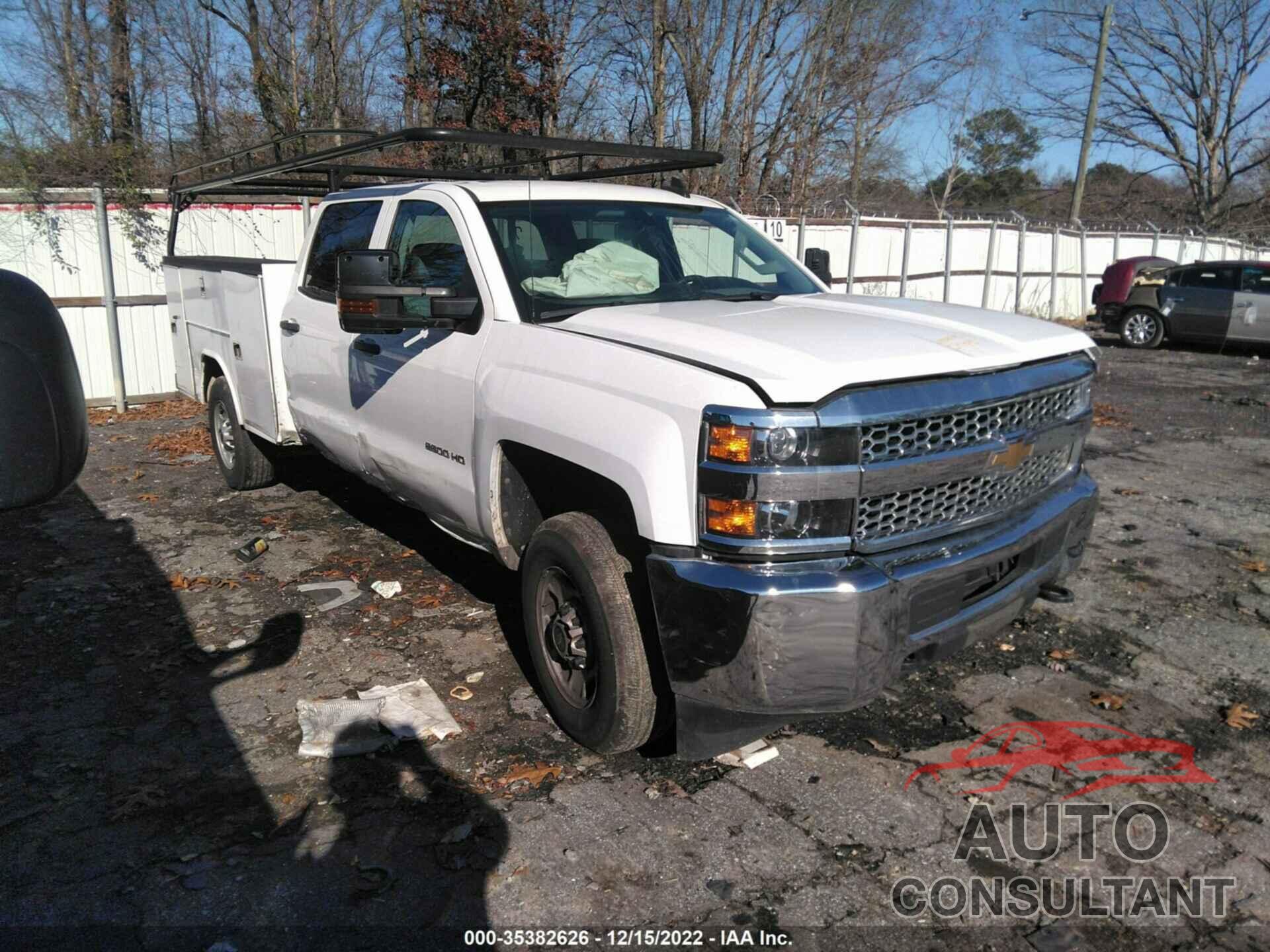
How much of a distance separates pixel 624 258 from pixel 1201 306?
1511cm

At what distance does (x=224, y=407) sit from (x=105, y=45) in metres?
15.1

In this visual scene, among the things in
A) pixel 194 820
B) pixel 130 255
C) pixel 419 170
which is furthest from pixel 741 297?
pixel 130 255

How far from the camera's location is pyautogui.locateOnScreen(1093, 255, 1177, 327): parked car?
55.7ft

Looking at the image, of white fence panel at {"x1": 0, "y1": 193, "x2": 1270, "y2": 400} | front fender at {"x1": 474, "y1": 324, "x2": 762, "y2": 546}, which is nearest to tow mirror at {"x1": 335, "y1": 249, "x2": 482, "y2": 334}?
front fender at {"x1": 474, "y1": 324, "x2": 762, "y2": 546}

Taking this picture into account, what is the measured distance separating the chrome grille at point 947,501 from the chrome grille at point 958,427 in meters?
0.12

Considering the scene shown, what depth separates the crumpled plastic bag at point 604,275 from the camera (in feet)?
12.8

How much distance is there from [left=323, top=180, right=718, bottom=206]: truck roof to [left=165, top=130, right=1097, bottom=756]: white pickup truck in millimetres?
20

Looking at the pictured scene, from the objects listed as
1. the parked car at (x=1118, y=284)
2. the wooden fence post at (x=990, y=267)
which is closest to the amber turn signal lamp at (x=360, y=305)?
the parked car at (x=1118, y=284)

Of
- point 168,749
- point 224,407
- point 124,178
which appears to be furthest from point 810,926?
point 124,178

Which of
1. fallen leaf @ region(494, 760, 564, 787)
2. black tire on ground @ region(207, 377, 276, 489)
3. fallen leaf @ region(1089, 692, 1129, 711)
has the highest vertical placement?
black tire on ground @ region(207, 377, 276, 489)

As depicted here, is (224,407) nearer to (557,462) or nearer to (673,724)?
(557,462)

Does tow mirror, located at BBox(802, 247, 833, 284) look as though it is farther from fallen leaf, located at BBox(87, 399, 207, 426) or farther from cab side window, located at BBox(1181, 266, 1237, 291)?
cab side window, located at BBox(1181, 266, 1237, 291)

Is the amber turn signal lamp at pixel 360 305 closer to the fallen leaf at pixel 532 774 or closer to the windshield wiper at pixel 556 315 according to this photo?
the windshield wiper at pixel 556 315

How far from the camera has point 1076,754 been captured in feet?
11.1
